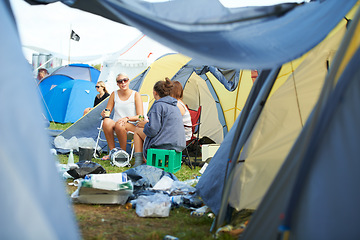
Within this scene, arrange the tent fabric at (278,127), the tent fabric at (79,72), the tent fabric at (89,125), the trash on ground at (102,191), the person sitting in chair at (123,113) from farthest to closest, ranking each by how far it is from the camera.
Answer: the tent fabric at (79,72), the tent fabric at (89,125), the person sitting in chair at (123,113), the trash on ground at (102,191), the tent fabric at (278,127)

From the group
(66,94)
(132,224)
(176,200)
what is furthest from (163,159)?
(66,94)

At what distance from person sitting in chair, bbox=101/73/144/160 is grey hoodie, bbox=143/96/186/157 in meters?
0.77

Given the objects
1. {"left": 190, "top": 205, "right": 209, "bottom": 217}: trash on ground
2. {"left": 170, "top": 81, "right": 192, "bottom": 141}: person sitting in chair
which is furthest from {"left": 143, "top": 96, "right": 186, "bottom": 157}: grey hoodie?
{"left": 190, "top": 205, "right": 209, "bottom": 217}: trash on ground

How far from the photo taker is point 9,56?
1.67m

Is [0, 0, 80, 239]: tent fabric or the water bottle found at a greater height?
[0, 0, 80, 239]: tent fabric

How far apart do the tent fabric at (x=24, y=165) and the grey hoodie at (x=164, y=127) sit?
366cm

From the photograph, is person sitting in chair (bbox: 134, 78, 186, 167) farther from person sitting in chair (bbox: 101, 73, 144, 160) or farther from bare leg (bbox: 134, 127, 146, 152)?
person sitting in chair (bbox: 101, 73, 144, 160)

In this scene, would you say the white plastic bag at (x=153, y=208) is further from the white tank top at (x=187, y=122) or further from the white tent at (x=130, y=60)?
the white tent at (x=130, y=60)

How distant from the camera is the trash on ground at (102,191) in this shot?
3.61 meters

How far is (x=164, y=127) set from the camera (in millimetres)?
5461

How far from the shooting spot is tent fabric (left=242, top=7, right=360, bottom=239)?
190cm

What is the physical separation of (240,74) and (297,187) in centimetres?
583

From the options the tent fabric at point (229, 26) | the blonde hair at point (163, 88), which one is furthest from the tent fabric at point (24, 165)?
the blonde hair at point (163, 88)

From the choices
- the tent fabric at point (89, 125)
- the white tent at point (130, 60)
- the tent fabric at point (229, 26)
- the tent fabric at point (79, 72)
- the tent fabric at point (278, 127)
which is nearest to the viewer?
the tent fabric at point (229, 26)
